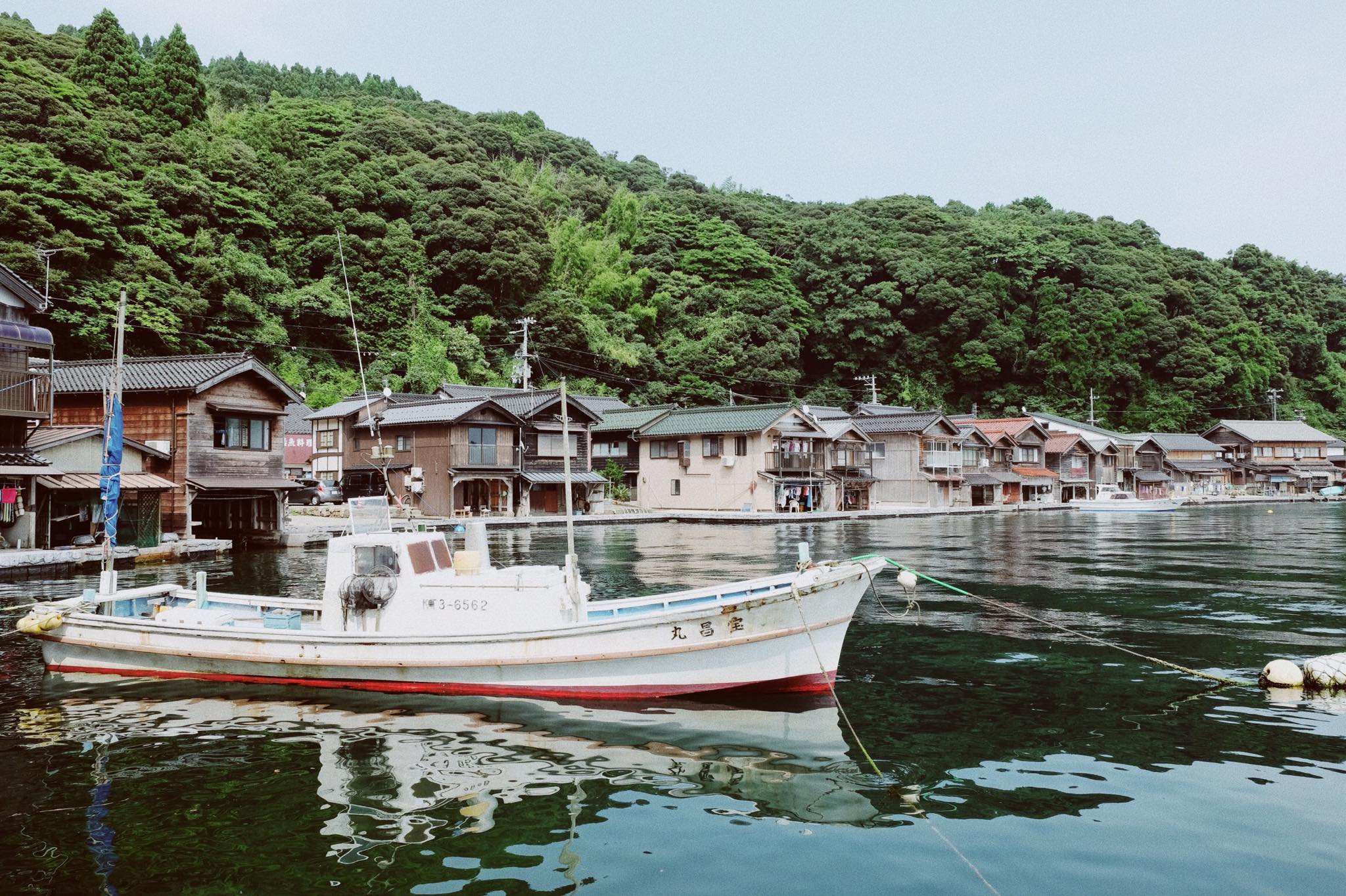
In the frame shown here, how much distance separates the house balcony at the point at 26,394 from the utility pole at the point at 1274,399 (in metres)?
107

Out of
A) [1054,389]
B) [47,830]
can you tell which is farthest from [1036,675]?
[1054,389]

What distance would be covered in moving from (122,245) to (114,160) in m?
7.92

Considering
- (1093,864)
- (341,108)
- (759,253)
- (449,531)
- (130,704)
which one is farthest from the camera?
(759,253)

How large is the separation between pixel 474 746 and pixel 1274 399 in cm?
10862

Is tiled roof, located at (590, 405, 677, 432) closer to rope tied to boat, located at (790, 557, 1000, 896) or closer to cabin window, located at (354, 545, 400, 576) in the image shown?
cabin window, located at (354, 545, 400, 576)

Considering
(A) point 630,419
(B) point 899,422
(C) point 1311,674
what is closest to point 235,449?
(A) point 630,419

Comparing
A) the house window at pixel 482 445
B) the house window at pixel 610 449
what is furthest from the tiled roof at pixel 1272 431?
the house window at pixel 482 445

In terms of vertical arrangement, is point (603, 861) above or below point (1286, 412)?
below

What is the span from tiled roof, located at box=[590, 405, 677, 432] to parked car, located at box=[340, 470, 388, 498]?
14.9 m

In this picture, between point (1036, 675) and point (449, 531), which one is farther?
point (449, 531)

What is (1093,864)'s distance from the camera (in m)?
7.84

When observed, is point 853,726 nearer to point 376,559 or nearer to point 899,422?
point 376,559

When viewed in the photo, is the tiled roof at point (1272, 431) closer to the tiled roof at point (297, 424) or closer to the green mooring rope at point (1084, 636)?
the green mooring rope at point (1084, 636)

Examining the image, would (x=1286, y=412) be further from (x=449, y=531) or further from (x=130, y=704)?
(x=130, y=704)
